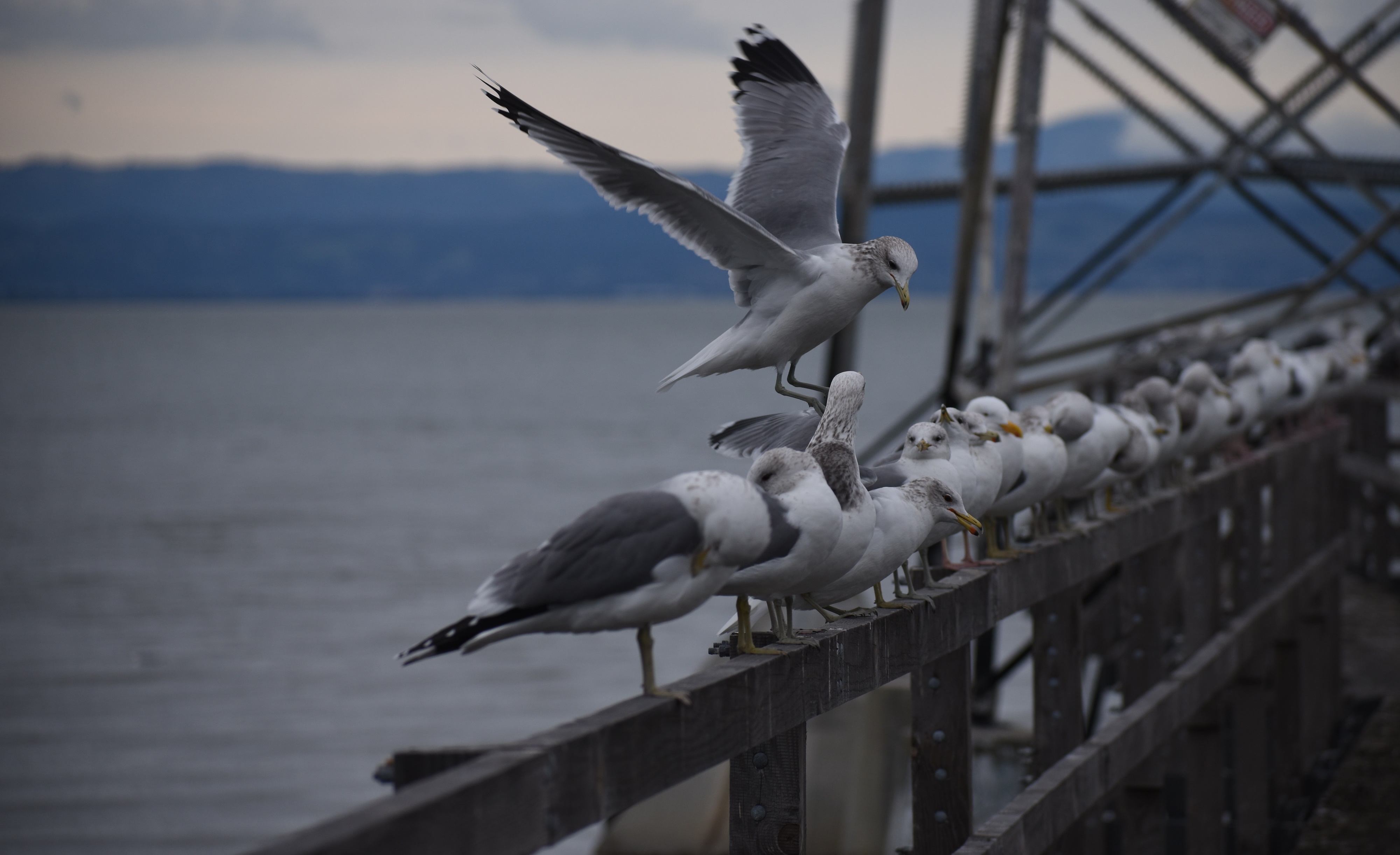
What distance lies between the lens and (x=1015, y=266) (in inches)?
432

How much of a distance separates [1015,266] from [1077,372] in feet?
6.30

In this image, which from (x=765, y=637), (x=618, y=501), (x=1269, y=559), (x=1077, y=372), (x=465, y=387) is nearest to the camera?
(x=618, y=501)

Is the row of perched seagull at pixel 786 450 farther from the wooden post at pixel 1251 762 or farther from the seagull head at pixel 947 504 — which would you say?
the wooden post at pixel 1251 762

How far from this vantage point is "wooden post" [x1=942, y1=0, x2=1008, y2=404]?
37.1ft

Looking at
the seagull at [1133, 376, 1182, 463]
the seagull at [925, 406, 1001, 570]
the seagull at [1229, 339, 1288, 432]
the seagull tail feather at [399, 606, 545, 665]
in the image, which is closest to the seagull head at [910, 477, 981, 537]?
the seagull at [925, 406, 1001, 570]

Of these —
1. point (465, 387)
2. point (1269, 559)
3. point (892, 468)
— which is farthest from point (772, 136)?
point (465, 387)

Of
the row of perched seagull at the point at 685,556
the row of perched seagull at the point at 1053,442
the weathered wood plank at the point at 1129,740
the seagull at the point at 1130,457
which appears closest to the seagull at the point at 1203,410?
the row of perched seagull at the point at 1053,442

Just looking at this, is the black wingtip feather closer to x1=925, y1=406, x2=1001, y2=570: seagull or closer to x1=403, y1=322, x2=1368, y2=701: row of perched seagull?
x1=403, y1=322, x2=1368, y2=701: row of perched seagull

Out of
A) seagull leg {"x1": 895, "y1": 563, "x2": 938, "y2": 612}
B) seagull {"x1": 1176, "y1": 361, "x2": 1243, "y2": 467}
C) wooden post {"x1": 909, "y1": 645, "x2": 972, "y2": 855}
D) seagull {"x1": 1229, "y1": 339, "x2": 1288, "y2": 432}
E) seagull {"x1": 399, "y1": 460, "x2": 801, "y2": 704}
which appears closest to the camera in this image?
seagull {"x1": 399, "y1": 460, "x2": 801, "y2": 704}

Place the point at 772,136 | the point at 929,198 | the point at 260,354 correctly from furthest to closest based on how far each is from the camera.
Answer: the point at 260,354 < the point at 929,198 < the point at 772,136

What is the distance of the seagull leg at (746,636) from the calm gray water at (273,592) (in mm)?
8377

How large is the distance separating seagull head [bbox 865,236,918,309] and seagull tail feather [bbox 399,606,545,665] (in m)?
2.22

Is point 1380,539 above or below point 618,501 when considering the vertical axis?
below

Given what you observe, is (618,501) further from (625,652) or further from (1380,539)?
(625,652)
